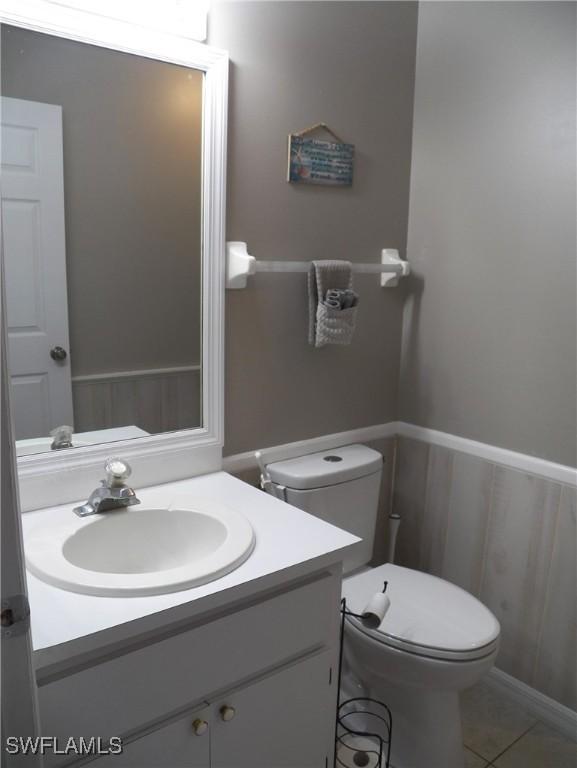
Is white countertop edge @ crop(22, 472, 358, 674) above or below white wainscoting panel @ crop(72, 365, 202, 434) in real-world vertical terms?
below

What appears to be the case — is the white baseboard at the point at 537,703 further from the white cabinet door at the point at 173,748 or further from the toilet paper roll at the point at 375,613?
the white cabinet door at the point at 173,748

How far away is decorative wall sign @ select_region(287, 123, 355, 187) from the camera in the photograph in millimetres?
1776

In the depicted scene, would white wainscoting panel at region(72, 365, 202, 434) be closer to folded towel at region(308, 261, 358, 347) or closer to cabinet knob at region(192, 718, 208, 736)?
folded towel at region(308, 261, 358, 347)

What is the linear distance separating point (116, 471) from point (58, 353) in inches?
12.1

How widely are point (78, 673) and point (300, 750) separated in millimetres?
615

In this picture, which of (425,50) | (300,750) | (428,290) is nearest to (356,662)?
(300,750)

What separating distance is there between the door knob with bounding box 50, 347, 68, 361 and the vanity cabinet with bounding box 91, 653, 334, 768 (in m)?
0.81

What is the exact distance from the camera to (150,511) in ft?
4.74

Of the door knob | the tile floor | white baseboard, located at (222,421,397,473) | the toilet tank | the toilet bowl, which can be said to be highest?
the door knob

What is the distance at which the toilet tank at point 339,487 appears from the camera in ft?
5.80

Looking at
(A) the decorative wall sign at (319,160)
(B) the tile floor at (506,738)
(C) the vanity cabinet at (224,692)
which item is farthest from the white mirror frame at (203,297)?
(B) the tile floor at (506,738)

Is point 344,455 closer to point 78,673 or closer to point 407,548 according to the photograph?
point 407,548

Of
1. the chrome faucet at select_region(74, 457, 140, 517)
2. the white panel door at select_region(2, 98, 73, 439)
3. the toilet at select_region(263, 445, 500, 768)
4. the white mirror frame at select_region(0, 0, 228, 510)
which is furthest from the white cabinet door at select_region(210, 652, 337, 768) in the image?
the white panel door at select_region(2, 98, 73, 439)

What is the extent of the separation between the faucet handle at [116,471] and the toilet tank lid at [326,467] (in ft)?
1.62
